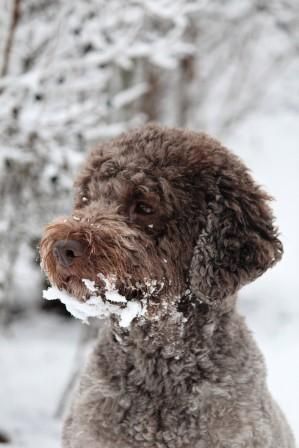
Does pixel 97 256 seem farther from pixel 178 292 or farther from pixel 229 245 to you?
pixel 229 245

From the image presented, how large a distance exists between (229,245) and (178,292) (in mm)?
263

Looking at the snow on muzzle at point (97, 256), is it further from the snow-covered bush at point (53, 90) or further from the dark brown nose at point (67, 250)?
the snow-covered bush at point (53, 90)

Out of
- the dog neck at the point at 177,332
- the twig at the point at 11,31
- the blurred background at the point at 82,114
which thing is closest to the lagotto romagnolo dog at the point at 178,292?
the dog neck at the point at 177,332

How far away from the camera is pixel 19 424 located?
267 inches

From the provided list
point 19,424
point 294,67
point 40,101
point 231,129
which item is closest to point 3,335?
point 19,424

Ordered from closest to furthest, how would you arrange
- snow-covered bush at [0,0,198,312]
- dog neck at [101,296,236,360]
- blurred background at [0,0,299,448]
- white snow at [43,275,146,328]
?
1. white snow at [43,275,146,328]
2. dog neck at [101,296,236,360]
3. snow-covered bush at [0,0,198,312]
4. blurred background at [0,0,299,448]

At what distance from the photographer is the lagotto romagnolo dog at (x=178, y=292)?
2.78 metres

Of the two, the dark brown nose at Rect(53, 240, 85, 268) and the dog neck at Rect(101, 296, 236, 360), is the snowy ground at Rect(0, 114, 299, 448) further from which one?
the dark brown nose at Rect(53, 240, 85, 268)

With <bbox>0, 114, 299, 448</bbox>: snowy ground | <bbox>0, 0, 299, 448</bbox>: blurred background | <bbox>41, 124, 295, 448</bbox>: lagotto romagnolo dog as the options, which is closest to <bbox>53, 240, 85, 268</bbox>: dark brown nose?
<bbox>41, 124, 295, 448</bbox>: lagotto romagnolo dog

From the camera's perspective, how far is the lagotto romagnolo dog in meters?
2.78

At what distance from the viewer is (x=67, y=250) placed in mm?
2502

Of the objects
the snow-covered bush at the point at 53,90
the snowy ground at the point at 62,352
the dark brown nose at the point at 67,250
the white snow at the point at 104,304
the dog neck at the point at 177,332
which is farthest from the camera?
the snowy ground at the point at 62,352

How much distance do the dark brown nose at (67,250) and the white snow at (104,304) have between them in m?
0.10

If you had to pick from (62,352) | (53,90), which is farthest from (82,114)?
(62,352)
